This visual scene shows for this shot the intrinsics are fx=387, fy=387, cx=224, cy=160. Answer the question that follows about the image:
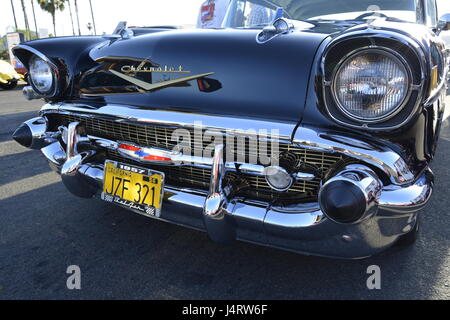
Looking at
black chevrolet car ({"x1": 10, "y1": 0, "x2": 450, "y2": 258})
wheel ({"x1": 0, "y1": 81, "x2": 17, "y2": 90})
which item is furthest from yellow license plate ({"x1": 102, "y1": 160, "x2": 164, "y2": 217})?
wheel ({"x1": 0, "y1": 81, "x2": 17, "y2": 90})

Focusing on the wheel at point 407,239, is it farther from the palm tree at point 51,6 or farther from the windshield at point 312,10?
the palm tree at point 51,6

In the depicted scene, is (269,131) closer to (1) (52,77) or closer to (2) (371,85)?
(2) (371,85)

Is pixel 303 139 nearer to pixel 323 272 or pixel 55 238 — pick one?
pixel 323 272

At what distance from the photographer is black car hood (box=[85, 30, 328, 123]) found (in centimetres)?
164

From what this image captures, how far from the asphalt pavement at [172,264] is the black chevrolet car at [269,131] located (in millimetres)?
270

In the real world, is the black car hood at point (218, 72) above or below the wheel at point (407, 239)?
above

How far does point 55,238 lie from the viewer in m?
2.22

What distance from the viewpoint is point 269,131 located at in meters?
1.56

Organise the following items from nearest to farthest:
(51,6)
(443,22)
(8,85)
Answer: (443,22) < (8,85) < (51,6)

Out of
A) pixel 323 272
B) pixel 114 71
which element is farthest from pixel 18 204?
pixel 323 272

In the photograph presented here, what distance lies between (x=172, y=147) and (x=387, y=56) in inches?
38.5

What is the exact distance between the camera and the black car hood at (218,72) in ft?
5.39

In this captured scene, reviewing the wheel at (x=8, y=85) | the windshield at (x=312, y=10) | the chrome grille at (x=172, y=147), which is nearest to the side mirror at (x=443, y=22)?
the windshield at (x=312, y=10)

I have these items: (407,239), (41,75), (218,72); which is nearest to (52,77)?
(41,75)
